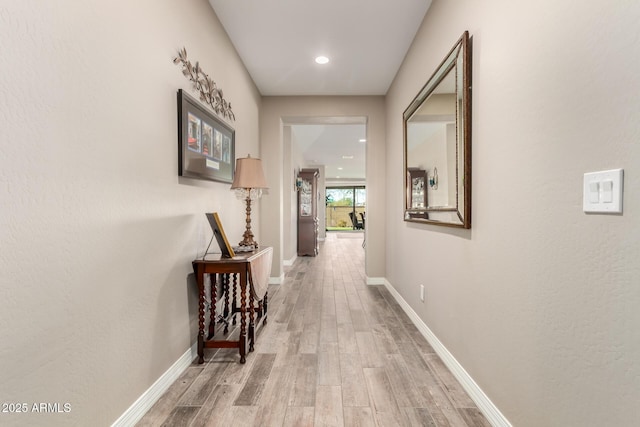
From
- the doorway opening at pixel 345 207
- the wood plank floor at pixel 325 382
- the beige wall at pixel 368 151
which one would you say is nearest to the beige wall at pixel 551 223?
the wood plank floor at pixel 325 382

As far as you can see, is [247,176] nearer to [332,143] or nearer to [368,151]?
[368,151]

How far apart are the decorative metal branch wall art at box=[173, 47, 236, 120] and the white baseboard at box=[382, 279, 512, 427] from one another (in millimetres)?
2350

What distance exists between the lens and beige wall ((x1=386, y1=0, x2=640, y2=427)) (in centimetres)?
82

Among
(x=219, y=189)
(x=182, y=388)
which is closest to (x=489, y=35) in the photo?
(x=219, y=189)

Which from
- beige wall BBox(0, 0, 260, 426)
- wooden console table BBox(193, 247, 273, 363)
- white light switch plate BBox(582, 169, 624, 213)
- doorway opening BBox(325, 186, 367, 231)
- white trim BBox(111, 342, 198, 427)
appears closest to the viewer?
white light switch plate BBox(582, 169, 624, 213)

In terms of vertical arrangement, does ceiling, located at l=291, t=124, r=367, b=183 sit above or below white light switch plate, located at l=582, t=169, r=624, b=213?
above

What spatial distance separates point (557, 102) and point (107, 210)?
66.9 inches

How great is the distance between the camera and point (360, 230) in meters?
15.0

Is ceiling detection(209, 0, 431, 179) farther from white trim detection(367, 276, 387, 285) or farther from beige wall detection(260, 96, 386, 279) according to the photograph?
white trim detection(367, 276, 387, 285)

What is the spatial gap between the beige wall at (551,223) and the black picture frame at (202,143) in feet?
5.38

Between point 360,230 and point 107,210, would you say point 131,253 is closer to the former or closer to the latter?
point 107,210

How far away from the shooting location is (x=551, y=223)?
3.52ft

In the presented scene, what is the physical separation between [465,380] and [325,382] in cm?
77

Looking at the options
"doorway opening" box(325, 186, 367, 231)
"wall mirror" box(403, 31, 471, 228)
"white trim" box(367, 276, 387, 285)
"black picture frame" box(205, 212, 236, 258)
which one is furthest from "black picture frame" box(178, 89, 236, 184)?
"doorway opening" box(325, 186, 367, 231)
